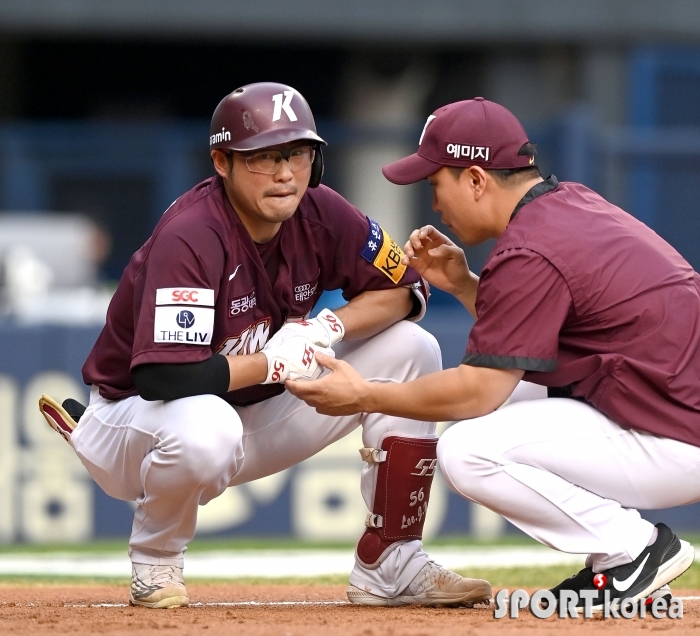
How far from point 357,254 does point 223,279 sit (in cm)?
57

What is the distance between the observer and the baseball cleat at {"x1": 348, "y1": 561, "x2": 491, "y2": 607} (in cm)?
409

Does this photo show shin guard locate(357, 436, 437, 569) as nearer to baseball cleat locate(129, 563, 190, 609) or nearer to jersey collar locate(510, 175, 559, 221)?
baseball cleat locate(129, 563, 190, 609)

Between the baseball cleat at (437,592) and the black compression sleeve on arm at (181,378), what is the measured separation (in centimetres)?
87

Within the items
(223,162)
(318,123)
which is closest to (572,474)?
(223,162)

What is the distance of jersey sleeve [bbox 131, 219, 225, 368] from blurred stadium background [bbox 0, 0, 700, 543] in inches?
149

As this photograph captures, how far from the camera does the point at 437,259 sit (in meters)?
4.41

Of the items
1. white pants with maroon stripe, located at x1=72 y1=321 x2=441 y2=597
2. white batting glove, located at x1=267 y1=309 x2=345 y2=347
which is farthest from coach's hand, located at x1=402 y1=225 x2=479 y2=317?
white batting glove, located at x1=267 y1=309 x2=345 y2=347

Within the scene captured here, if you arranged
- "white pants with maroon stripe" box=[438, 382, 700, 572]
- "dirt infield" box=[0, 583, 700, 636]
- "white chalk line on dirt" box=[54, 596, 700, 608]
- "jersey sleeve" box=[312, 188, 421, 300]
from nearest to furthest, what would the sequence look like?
"dirt infield" box=[0, 583, 700, 636] → "white pants with maroon stripe" box=[438, 382, 700, 572] → "white chalk line on dirt" box=[54, 596, 700, 608] → "jersey sleeve" box=[312, 188, 421, 300]

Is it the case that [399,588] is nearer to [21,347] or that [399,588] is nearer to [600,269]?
[600,269]

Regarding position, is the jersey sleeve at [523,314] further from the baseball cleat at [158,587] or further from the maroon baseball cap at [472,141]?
the baseball cleat at [158,587]

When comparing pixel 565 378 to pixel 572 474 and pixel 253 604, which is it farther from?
pixel 253 604

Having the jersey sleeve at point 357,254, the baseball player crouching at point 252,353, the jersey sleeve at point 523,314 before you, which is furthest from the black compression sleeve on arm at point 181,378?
the jersey sleeve at point 523,314

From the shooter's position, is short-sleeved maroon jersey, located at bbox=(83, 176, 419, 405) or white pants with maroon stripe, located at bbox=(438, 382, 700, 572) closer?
white pants with maroon stripe, located at bbox=(438, 382, 700, 572)

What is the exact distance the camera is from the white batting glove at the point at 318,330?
13.5 ft
